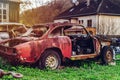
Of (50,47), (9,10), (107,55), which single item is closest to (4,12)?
(9,10)

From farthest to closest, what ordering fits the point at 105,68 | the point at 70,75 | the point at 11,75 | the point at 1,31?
the point at 1,31, the point at 105,68, the point at 70,75, the point at 11,75

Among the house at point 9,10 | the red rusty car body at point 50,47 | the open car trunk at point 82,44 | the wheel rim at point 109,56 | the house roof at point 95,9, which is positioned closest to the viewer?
the red rusty car body at point 50,47

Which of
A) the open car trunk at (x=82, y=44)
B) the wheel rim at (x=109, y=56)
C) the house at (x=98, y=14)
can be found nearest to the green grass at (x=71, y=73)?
the open car trunk at (x=82, y=44)

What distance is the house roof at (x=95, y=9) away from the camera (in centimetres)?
4206

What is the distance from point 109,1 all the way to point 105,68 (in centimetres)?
3574

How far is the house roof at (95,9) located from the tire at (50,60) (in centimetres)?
3059

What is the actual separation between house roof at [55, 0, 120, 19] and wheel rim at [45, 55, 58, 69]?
30631 millimetres

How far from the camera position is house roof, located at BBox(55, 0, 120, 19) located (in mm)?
42062

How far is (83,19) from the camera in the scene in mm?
44406

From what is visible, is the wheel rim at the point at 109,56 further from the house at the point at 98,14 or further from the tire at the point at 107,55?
the house at the point at 98,14

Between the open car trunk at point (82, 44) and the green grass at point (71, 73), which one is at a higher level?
the open car trunk at point (82, 44)

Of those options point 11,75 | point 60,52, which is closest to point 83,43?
point 60,52

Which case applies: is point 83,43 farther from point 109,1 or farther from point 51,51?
point 109,1

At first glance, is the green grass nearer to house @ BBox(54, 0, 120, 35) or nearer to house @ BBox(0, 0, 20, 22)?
house @ BBox(0, 0, 20, 22)
